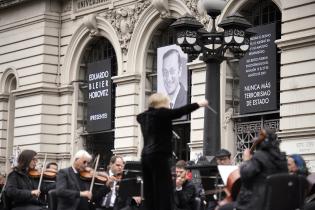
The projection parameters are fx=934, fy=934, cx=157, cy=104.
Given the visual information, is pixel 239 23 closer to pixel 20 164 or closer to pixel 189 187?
pixel 189 187

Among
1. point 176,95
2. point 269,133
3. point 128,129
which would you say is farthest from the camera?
point 128,129

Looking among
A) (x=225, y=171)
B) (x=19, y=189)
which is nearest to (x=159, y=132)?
(x=225, y=171)

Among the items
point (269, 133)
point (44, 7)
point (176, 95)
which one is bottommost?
point (269, 133)

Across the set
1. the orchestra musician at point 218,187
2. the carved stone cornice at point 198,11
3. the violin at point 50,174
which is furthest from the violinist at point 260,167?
the carved stone cornice at point 198,11

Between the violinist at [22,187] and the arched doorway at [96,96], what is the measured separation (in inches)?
676

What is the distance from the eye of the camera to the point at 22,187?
16.8 meters

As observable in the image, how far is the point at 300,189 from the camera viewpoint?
12.6 metres

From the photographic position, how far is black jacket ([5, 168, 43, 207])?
54.6 feet

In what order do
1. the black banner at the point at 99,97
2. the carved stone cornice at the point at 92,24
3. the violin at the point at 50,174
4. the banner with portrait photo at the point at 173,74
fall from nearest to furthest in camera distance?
1. the violin at the point at 50,174
2. the banner with portrait photo at the point at 173,74
3. the black banner at the point at 99,97
4. the carved stone cornice at the point at 92,24

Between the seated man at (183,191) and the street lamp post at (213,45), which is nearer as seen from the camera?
the seated man at (183,191)

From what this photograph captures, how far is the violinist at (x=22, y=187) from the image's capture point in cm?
1666

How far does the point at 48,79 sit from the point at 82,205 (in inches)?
791

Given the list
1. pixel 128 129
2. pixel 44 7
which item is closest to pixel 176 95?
pixel 128 129

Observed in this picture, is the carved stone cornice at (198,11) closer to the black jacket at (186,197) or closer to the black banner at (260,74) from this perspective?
the black banner at (260,74)
